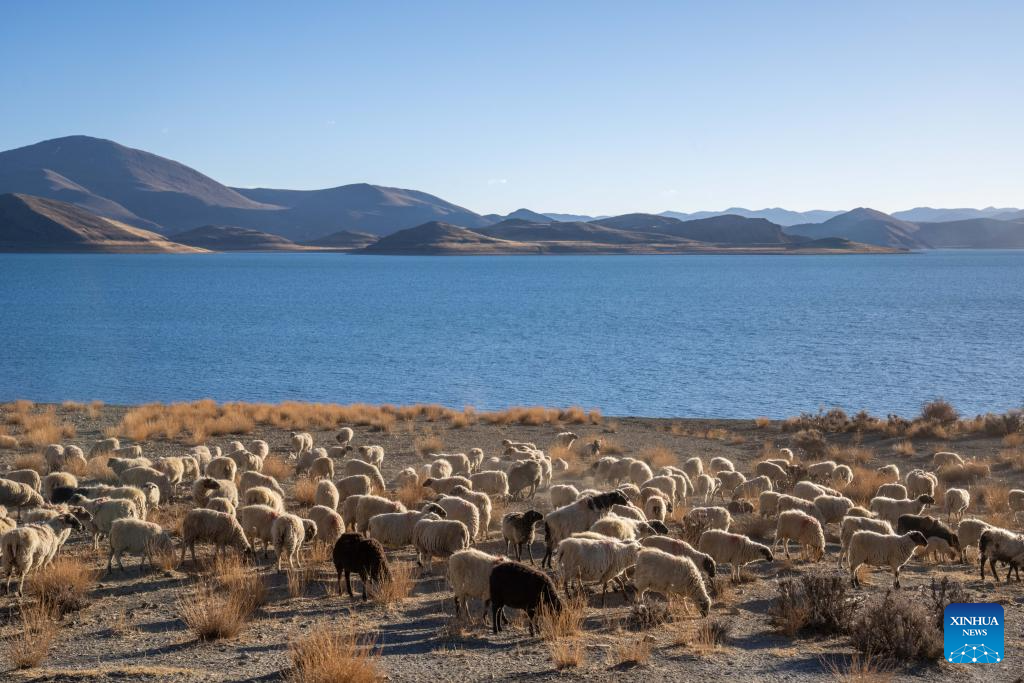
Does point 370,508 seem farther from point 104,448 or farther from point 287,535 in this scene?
point 104,448

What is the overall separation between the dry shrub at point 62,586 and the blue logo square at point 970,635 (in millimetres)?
10058

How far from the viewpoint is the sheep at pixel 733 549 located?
1199 cm

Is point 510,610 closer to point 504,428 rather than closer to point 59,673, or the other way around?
point 59,673

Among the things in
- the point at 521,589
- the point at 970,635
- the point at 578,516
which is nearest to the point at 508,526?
the point at 578,516

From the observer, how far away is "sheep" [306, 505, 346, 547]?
525 inches

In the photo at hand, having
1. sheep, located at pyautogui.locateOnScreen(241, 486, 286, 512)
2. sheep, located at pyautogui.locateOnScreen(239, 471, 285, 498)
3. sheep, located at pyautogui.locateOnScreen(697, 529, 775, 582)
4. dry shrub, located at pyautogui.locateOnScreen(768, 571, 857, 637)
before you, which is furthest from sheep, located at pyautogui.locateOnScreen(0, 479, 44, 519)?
dry shrub, located at pyautogui.locateOnScreen(768, 571, 857, 637)

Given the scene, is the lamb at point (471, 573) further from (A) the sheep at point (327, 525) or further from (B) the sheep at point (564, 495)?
(B) the sheep at point (564, 495)

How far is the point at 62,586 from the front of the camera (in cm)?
1024

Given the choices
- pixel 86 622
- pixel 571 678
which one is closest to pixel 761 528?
pixel 571 678

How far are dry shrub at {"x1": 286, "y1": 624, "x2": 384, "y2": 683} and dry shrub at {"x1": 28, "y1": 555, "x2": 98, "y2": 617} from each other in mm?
3447

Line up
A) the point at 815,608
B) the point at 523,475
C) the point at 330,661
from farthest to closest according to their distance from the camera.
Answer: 1. the point at 523,475
2. the point at 815,608
3. the point at 330,661

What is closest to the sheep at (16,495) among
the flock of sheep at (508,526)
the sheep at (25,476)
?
the flock of sheep at (508,526)

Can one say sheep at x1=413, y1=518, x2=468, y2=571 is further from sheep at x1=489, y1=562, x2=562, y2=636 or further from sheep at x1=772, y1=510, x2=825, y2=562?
sheep at x1=772, y1=510, x2=825, y2=562

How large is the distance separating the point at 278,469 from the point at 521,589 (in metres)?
13.1
